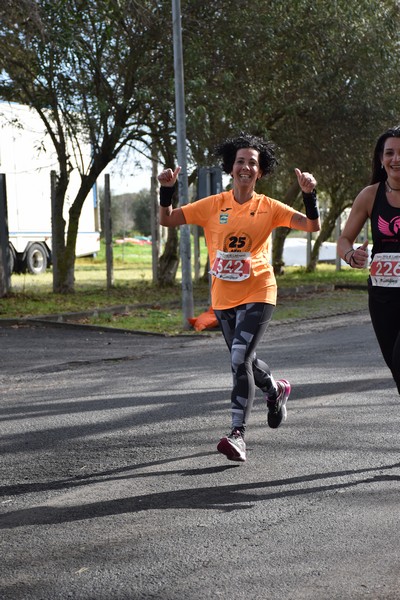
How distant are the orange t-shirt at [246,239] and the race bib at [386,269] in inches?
35.9

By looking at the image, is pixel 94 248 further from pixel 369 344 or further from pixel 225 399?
pixel 225 399

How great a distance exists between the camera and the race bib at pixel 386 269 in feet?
17.3

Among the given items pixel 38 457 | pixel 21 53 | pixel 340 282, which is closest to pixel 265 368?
pixel 38 457

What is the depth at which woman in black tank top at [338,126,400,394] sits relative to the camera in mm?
5301

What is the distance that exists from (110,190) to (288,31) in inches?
217

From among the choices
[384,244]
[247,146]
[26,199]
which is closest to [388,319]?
[384,244]

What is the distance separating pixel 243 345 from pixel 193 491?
115cm

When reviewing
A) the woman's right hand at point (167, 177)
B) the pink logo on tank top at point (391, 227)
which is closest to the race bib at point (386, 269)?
the pink logo on tank top at point (391, 227)

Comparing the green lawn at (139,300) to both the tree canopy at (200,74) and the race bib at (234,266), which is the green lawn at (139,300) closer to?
the tree canopy at (200,74)

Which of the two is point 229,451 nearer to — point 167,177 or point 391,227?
point 391,227

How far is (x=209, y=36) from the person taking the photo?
19281mm

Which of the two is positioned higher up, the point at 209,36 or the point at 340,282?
the point at 209,36

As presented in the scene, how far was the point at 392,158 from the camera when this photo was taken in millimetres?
5367

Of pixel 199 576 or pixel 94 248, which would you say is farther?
pixel 94 248
